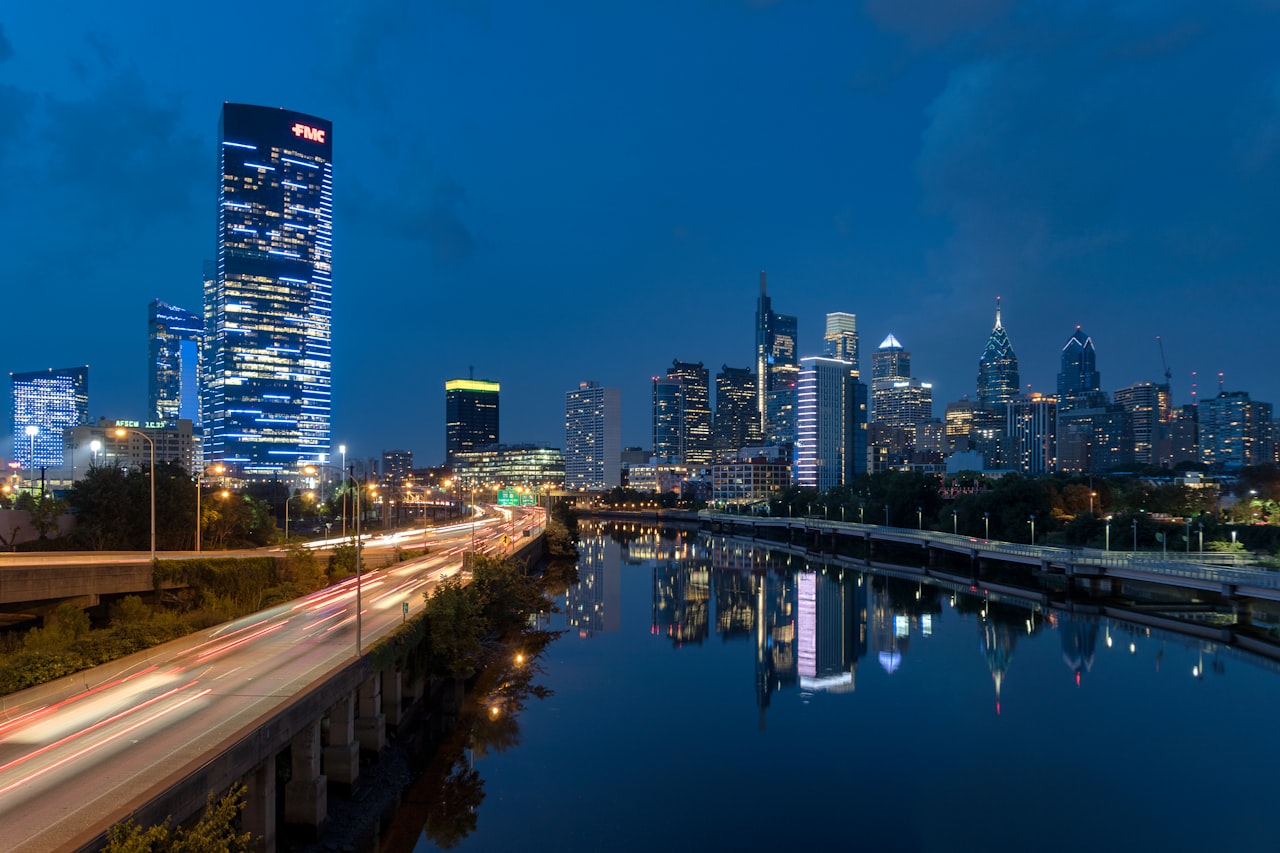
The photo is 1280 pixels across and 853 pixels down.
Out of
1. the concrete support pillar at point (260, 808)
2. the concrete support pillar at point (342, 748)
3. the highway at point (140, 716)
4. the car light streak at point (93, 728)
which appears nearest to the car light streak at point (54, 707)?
the highway at point (140, 716)

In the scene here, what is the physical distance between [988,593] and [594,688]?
171 feet

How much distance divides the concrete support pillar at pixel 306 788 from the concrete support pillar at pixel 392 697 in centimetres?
1065

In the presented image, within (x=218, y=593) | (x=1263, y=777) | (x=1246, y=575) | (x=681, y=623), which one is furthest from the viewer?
(x=681, y=623)

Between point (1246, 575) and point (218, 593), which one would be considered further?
point (1246, 575)

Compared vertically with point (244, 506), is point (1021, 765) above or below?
below

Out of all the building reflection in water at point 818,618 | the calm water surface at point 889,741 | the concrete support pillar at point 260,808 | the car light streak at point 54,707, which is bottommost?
the building reflection in water at point 818,618

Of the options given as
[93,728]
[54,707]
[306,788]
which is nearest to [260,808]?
[306,788]

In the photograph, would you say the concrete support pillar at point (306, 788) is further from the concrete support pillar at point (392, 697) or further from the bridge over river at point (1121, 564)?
the bridge over river at point (1121, 564)

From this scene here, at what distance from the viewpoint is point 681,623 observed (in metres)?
68.1

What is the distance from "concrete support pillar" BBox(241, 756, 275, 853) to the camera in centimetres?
2042

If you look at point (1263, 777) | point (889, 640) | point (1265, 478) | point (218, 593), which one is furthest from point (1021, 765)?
point (1265, 478)

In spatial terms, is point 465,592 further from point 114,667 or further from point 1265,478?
point 1265,478

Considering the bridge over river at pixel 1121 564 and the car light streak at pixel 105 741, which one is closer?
the car light streak at pixel 105 741

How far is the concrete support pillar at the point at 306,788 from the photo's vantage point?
23.9 metres
